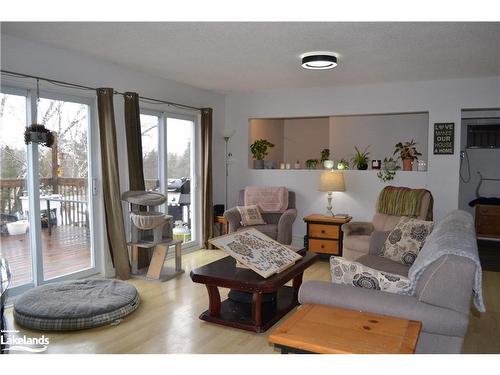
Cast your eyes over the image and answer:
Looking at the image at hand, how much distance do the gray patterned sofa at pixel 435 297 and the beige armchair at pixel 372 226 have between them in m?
2.25

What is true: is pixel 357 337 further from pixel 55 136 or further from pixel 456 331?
pixel 55 136

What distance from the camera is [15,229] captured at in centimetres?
383

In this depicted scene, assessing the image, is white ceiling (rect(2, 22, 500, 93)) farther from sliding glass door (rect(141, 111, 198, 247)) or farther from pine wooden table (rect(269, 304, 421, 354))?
pine wooden table (rect(269, 304, 421, 354))

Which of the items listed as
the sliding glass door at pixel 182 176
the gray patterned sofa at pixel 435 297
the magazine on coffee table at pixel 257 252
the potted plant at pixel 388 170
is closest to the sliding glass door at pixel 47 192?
the sliding glass door at pixel 182 176

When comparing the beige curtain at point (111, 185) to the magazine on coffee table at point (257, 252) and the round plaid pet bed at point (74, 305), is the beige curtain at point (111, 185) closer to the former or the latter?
the round plaid pet bed at point (74, 305)

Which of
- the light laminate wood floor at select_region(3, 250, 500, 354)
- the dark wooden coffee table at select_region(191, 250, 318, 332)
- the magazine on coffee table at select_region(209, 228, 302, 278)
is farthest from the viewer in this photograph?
the magazine on coffee table at select_region(209, 228, 302, 278)

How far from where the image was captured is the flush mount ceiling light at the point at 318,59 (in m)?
4.09

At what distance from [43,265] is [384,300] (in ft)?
11.0

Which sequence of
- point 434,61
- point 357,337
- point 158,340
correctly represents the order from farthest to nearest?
point 434,61 < point 158,340 < point 357,337

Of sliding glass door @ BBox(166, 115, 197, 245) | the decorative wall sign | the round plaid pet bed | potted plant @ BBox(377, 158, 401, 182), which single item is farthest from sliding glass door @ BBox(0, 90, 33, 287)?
the decorative wall sign

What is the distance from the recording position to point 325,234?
215 inches

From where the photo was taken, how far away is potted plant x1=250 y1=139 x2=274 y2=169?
648 cm

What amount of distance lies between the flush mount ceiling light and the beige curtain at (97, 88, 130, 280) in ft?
6.69

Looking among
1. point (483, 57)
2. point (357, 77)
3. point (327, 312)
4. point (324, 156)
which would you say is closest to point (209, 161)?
point (324, 156)
